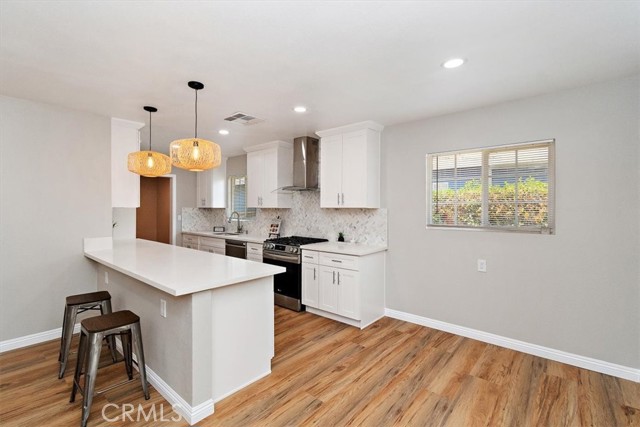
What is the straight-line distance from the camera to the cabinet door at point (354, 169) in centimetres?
383

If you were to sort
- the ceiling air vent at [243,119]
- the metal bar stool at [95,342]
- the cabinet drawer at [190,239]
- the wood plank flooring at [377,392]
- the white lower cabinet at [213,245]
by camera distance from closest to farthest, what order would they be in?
1. the metal bar stool at [95,342]
2. the wood plank flooring at [377,392]
3. the ceiling air vent at [243,119]
4. the white lower cabinet at [213,245]
5. the cabinet drawer at [190,239]

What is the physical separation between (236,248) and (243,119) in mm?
2290

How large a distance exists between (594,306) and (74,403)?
4219mm

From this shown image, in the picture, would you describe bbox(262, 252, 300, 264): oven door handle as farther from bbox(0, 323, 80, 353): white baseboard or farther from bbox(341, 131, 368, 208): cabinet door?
bbox(0, 323, 80, 353): white baseboard

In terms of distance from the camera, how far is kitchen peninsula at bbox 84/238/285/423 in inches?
79.3

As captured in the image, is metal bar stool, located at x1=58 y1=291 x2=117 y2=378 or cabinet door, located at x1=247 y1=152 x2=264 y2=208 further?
cabinet door, located at x1=247 y1=152 x2=264 y2=208

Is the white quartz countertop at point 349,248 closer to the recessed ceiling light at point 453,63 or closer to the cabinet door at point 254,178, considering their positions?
the cabinet door at point 254,178

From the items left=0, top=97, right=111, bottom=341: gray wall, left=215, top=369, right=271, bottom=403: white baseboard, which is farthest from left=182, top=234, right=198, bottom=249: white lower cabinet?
left=215, top=369, right=271, bottom=403: white baseboard

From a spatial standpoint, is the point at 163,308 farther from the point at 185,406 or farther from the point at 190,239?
the point at 190,239

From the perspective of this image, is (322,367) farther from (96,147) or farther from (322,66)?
(96,147)

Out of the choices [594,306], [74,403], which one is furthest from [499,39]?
[74,403]

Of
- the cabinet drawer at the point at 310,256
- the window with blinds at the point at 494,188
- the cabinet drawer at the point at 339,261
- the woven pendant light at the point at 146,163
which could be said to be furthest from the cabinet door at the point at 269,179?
the window with blinds at the point at 494,188

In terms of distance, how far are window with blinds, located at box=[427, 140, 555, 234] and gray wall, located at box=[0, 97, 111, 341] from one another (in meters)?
3.91

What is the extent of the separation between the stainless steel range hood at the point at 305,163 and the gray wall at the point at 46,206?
94.1 inches
